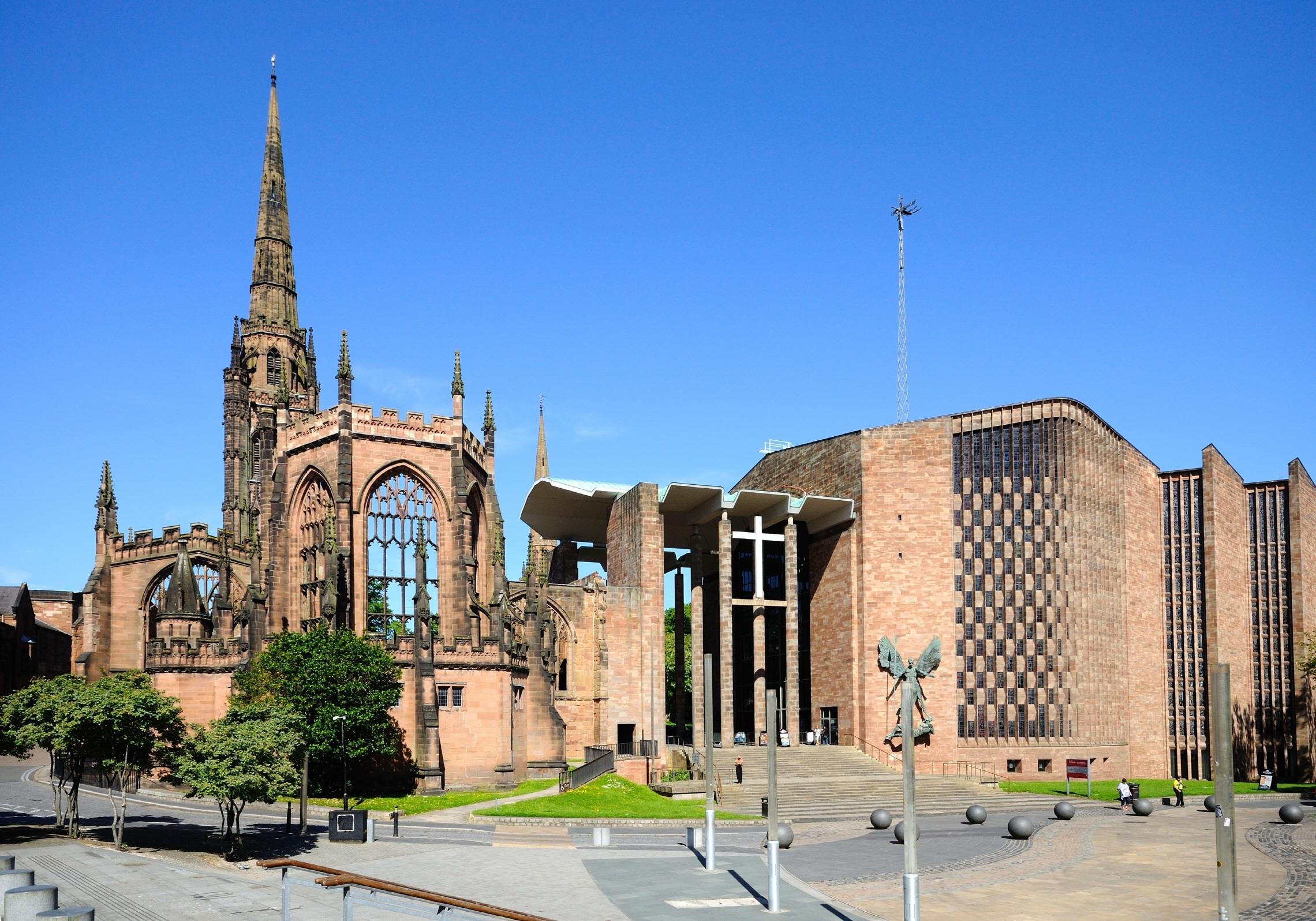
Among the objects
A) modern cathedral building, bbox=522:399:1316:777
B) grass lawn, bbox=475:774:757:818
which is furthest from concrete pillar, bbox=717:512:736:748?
grass lawn, bbox=475:774:757:818

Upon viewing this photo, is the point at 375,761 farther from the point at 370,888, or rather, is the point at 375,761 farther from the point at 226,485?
the point at 370,888

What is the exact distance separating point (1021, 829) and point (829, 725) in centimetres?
2669

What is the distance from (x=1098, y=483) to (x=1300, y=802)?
Answer: 815 inches

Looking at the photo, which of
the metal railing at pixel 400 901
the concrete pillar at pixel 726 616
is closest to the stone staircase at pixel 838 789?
the concrete pillar at pixel 726 616

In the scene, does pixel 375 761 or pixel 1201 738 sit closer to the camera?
pixel 375 761

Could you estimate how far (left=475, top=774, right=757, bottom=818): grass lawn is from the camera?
131 feet

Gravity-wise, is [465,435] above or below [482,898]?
above

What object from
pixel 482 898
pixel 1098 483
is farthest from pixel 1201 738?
pixel 482 898

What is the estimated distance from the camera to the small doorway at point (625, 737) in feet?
184

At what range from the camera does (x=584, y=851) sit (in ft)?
103

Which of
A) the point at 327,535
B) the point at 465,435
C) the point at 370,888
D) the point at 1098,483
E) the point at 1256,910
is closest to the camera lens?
the point at 370,888

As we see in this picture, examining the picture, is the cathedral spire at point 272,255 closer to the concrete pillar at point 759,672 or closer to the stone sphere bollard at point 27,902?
the concrete pillar at point 759,672

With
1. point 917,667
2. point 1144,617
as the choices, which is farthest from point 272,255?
point 1144,617

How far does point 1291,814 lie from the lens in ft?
122
